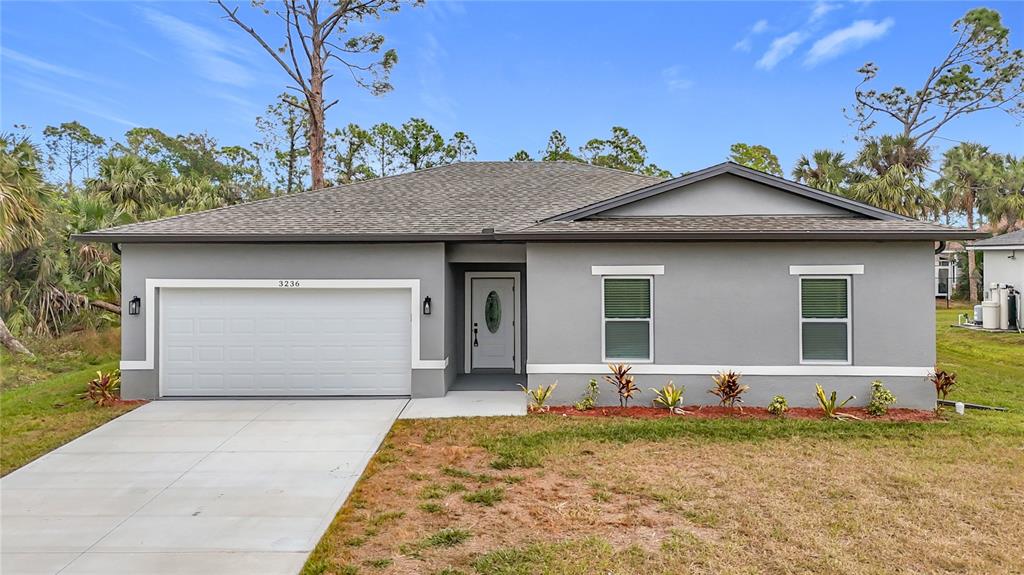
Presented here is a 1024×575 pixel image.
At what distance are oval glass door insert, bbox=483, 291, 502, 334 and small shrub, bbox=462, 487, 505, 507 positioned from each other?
666 cm

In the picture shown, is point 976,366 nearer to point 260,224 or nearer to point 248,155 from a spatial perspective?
point 260,224

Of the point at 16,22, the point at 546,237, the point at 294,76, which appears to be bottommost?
the point at 546,237

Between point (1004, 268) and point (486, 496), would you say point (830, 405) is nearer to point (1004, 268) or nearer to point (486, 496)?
point (486, 496)

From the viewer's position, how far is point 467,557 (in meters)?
4.26

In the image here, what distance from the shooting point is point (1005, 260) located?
2072 cm

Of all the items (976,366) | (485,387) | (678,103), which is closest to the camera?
(485,387)

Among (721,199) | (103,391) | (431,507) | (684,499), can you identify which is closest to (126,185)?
(103,391)

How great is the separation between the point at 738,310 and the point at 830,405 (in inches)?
79.3

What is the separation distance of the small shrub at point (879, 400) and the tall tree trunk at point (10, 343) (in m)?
18.5

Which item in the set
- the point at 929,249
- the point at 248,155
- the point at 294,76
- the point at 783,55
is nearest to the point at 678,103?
the point at 783,55

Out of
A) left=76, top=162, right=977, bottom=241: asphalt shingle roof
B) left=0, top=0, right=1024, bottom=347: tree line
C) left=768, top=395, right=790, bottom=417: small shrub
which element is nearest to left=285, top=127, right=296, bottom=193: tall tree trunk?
left=0, top=0, right=1024, bottom=347: tree line

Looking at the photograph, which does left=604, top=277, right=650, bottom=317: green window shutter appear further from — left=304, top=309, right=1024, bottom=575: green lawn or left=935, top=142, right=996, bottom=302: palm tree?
left=935, top=142, right=996, bottom=302: palm tree

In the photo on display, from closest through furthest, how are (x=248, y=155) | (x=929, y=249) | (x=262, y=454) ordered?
(x=262, y=454)
(x=929, y=249)
(x=248, y=155)

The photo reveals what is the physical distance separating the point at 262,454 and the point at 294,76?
18.2 metres
